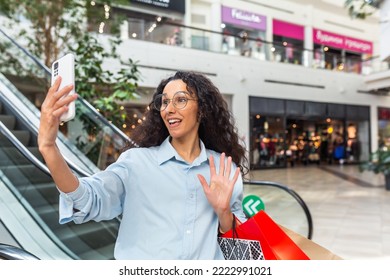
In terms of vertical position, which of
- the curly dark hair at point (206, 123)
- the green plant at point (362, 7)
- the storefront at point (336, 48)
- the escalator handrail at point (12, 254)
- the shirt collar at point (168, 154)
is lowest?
the escalator handrail at point (12, 254)

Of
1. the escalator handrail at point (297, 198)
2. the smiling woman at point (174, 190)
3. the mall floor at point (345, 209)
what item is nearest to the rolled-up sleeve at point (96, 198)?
the smiling woman at point (174, 190)

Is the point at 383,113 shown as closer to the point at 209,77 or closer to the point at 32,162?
the point at 209,77

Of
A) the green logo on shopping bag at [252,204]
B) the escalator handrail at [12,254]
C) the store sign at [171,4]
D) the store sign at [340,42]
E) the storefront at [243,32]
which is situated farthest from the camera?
the green logo on shopping bag at [252,204]

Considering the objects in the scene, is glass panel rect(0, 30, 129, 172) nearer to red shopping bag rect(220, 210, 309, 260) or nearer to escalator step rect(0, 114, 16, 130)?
escalator step rect(0, 114, 16, 130)

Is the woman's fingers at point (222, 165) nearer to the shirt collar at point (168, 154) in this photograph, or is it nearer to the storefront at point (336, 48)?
the shirt collar at point (168, 154)

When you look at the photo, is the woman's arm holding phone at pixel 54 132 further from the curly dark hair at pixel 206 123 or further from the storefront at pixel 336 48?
the storefront at pixel 336 48

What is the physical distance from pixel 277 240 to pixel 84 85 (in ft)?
9.47

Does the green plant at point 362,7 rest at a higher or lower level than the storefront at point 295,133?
higher

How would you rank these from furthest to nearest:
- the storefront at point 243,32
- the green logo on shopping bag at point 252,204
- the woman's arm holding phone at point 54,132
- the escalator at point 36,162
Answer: the green logo on shopping bag at point 252,204
the escalator at point 36,162
the storefront at point 243,32
the woman's arm holding phone at point 54,132

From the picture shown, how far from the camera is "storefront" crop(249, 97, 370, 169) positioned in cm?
249

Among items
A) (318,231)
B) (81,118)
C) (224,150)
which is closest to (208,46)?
(224,150)

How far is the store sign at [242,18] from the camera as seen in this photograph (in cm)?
173

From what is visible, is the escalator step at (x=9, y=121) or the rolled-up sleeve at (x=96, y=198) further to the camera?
the escalator step at (x=9, y=121)
